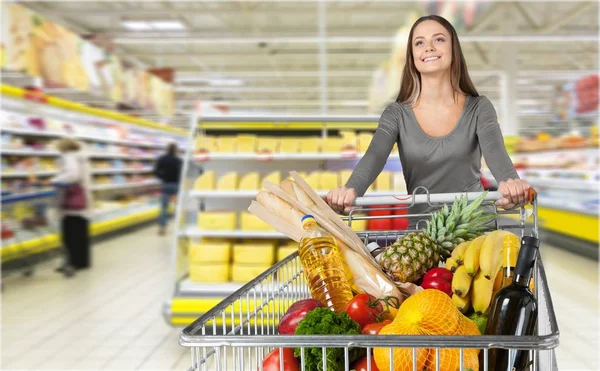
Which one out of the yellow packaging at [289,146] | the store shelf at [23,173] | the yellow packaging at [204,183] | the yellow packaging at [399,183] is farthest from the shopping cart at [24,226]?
the yellow packaging at [399,183]

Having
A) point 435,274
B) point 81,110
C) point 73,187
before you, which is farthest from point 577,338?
point 81,110

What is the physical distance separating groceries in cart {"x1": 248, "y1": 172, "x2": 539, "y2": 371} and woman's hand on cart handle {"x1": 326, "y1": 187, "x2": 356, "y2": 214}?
108 millimetres

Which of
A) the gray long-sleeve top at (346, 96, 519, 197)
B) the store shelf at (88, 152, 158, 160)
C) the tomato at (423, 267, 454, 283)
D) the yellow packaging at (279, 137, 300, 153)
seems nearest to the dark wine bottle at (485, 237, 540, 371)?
the tomato at (423, 267, 454, 283)

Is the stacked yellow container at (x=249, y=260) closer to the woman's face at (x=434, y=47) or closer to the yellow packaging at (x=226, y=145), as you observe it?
the yellow packaging at (x=226, y=145)

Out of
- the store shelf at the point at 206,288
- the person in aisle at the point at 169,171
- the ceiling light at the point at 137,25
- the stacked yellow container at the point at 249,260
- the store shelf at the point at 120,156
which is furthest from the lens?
the ceiling light at the point at 137,25

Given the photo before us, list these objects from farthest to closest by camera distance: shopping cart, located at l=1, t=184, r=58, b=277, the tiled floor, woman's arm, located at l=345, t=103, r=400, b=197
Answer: shopping cart, located at l=1, t=184, r=58, b=277
the tiled floor
woman's arm, located at l=345, t=103, r=400, b=197

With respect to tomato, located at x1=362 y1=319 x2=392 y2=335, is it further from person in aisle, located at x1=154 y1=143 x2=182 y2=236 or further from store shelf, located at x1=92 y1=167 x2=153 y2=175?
store shelf, located at x1=92 y1=167 x2=153 y2=175

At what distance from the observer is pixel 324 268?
119cm

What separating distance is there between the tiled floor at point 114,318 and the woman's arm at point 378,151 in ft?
8.51

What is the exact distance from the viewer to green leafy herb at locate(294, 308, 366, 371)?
910 millimetres

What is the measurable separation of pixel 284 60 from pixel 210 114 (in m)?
13.4

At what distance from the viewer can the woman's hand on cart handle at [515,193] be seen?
4.34 ft

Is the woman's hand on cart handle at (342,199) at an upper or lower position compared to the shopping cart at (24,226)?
upper

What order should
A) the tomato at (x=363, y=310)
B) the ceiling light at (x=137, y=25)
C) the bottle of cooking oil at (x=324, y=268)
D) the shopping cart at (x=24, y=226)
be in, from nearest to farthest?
the tomato at (x=363, y=310) < the bottle of cooking oil at (x=324, y=268) < the shopping cart at (x=24, y=226) < the ceiling light at (x=137, y=25)
